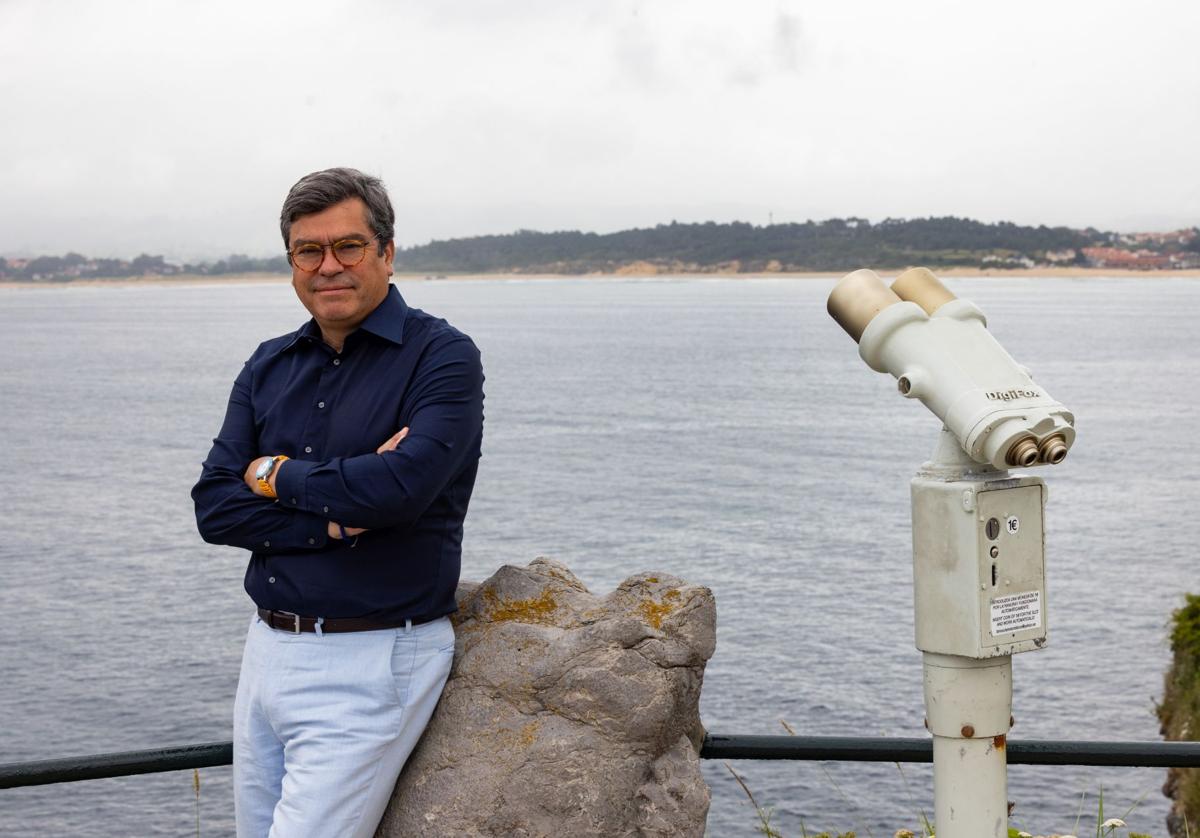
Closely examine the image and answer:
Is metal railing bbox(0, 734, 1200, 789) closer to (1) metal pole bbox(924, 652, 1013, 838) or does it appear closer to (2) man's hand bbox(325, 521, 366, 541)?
(1) metal pole bbox(924, 652, 1013, 838)

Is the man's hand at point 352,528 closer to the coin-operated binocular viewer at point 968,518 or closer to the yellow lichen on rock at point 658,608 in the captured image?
the yellow lichen on rock at point 658,608

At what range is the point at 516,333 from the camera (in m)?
171

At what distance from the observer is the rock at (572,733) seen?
3.29 metres

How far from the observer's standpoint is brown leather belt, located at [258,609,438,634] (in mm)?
3295

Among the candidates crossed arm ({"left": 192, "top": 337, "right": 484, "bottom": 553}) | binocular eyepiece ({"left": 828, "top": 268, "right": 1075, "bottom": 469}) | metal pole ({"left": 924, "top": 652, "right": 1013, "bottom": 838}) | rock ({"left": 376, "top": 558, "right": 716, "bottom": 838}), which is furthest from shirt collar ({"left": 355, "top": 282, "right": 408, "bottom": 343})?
→ metal pole ({"left": 924, "top": 652, "right": 1013, "bottom": 838})

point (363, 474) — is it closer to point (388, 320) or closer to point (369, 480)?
point (369, 480)

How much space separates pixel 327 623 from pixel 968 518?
155 cm

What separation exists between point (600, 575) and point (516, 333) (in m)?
130

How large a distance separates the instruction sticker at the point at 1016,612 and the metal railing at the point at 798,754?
29.2 inches

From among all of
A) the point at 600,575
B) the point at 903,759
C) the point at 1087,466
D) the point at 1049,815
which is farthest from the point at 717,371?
the point at 903,759

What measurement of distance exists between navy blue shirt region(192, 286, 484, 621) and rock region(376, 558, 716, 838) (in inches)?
10.1

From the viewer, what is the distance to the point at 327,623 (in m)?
3.31

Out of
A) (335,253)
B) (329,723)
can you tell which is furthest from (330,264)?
(329,723)

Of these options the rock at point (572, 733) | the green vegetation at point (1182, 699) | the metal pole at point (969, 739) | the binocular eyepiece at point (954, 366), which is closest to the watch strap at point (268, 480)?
the rock at point (572, 733)
